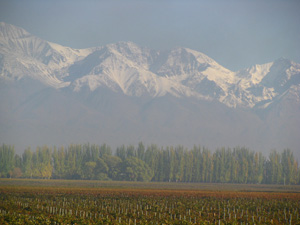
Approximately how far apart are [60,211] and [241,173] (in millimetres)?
139277

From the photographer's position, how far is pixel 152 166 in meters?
186

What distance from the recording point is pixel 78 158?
189 metres

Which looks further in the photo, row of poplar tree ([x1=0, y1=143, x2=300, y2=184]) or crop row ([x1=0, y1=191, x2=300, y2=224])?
row of poplar tree ([x1=0, y1=143, x2=300, y2=184])

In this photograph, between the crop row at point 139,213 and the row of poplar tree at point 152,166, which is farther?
the row of poplar tree at point 152,166

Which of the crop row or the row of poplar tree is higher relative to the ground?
the row of poplar tree

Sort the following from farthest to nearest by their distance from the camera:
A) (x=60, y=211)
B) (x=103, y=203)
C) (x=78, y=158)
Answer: (x=78, y=158) < (x=103, y=203) < (x=60, y=211)

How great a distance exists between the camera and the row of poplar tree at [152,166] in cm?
17725

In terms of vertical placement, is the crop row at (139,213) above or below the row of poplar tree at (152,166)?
below

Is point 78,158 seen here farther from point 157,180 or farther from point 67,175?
point 157,180

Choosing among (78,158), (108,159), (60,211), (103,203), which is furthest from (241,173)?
(60,211)

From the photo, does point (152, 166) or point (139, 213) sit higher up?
point (152, 166)

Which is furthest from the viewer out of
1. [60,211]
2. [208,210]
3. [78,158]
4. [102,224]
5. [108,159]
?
[78,158]

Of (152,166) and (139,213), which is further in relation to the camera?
(152,166)

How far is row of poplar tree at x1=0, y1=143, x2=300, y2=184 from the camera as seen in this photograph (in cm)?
17725
